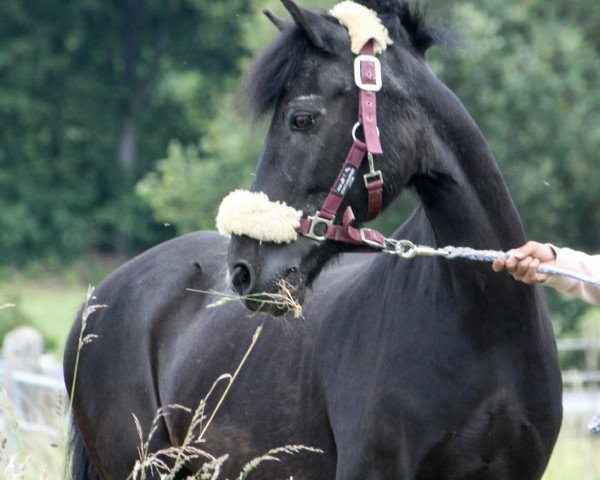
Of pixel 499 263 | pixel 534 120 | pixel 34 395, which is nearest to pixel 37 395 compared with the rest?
pixel 34 395

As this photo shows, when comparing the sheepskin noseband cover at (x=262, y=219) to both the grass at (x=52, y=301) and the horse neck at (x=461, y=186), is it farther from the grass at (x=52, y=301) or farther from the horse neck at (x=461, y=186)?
the grass at (x=52, y=301)

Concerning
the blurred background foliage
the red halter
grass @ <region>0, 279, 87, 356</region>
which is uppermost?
the red halter

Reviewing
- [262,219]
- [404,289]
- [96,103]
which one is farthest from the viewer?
[96,103]

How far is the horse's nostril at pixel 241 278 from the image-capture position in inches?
147

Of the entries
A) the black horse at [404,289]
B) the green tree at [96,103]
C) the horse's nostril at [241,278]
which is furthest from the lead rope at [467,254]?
the green tree at [96,103]

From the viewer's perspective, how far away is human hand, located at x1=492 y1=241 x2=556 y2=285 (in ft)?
11.7

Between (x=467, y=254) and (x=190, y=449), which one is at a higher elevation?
(x=467, y=254)

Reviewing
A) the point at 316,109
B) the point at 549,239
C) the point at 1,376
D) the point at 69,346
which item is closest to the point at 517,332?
the point at 316,109

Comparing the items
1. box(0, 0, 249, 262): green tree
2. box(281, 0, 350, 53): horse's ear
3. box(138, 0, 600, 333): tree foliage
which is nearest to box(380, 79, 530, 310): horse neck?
box(281, 0, 350, 53): horse's ear

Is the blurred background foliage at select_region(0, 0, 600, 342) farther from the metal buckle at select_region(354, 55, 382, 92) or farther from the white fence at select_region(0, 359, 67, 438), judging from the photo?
the metal buckle at select_region(354, 55, 382, 92)

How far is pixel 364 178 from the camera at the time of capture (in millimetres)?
3754

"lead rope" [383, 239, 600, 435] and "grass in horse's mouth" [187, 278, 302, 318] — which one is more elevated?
"lead rope" [383, 239, 600, 435]

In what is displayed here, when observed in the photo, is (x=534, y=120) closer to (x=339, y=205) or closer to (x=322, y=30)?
(x=322, y=30)

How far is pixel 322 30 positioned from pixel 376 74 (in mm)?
249
